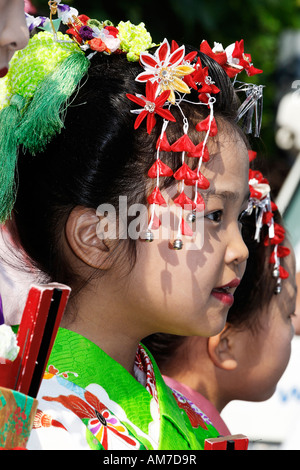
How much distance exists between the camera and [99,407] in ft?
4.17

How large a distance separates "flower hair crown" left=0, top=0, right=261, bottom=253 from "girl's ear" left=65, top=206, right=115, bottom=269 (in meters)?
0.11

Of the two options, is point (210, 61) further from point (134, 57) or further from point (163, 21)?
point (163, 21)

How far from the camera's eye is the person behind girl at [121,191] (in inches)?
51.9

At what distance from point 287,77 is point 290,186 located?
12.3ft

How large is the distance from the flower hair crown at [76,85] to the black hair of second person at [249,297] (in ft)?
1.80

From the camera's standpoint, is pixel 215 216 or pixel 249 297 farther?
pixel 249 297

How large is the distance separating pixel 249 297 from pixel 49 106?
0.84 m

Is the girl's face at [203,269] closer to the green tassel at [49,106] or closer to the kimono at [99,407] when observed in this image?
the kimono at [99,407]

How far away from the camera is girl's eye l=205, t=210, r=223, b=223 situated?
1.35m

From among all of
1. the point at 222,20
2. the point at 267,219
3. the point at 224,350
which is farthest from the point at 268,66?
the point at 224,350

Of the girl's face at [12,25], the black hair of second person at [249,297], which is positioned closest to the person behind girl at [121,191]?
the girl's face at [12,25]

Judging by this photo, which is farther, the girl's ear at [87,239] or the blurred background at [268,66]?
the blurred background at [268,66]

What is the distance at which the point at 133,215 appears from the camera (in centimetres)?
136

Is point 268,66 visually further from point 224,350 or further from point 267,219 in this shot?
point 224,350
